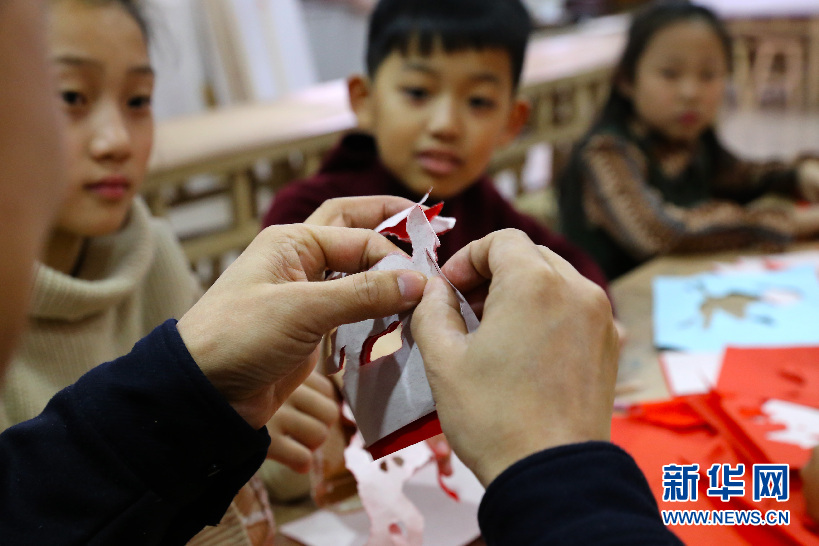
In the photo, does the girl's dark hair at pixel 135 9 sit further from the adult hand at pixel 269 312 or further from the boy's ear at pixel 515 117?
the boy's ear at pixel 515 117

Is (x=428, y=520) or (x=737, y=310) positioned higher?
(x=428, y=520)

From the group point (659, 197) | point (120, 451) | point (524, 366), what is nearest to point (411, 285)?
point (524, 366)

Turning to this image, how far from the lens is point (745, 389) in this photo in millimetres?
900

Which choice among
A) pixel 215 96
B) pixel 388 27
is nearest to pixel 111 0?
pixel 388 27

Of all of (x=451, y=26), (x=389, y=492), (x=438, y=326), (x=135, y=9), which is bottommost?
(x=389, y=492)

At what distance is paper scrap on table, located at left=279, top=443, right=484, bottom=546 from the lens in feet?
2.14

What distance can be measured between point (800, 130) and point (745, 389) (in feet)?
12.7

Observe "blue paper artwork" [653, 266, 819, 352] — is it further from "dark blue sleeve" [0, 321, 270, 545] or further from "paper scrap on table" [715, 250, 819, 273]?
"dark blue sleeve" [0, 321, 270, 545]

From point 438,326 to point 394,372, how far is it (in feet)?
0.27

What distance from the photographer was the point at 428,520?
673 mm

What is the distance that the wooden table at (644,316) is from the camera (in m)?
0.93

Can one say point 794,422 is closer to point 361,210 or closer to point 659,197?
point 361,210

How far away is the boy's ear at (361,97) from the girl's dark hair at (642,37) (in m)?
0.70

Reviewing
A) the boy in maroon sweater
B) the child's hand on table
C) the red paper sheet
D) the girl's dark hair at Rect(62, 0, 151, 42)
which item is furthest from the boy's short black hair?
the child's hand on table
